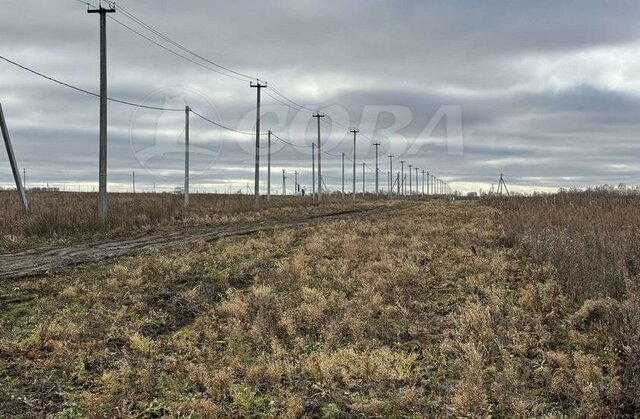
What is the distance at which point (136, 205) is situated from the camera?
21641 mm

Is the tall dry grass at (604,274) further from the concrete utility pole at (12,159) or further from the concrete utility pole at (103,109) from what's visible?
the concrete utility pole at (12,159)

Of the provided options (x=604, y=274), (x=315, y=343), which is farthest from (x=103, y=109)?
(x=604, y=274)

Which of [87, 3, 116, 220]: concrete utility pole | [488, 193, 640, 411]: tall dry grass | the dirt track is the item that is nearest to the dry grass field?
[488, 193, 640, 411]: tall dry grass

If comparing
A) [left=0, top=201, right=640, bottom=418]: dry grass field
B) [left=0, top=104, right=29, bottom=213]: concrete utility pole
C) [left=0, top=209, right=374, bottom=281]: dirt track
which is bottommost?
[left=0, top=201, right=640, bottom=418]: dry grass field

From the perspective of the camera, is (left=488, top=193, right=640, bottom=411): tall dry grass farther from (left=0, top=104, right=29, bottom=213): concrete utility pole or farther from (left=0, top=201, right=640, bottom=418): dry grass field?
(left=0, top=104, right=29, bottom=213): concrete utility pole

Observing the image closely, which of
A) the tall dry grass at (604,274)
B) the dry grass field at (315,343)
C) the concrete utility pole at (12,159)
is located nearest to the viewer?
the dry grass field at (315,343)

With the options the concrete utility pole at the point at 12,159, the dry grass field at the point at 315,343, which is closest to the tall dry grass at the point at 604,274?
the dry grass field at the point at 315,343

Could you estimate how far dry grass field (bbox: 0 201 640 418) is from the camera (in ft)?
13.7

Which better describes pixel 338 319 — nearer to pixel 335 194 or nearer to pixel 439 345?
pixel 439 345

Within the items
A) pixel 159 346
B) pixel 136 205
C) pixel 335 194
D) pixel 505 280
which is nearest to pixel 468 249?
pixel 505 280

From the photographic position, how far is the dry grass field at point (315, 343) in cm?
418

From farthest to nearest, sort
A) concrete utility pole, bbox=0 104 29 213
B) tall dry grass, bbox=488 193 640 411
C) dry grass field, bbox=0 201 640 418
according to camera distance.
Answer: concrete utility pole, bbox=0 104 29 213, tall dry grass, bbox=488 193 640 411, dry grass field, bbox=0 201 640 418

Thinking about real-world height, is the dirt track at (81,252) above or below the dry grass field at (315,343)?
above

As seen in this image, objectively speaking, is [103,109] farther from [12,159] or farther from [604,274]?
[604,274]
